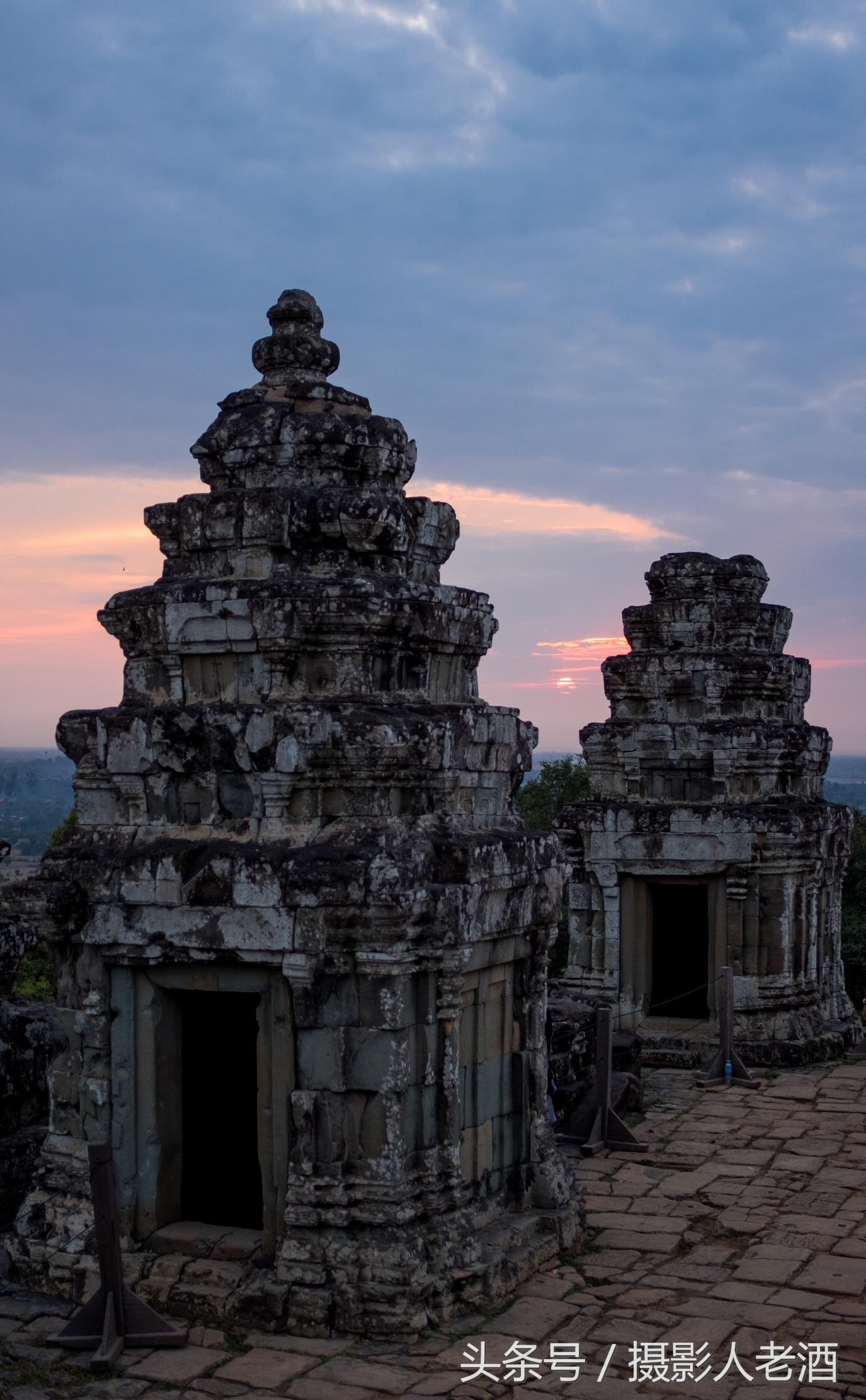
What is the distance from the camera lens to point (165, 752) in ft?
28.5

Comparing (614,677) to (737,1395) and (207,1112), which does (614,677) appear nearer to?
(207,1112)

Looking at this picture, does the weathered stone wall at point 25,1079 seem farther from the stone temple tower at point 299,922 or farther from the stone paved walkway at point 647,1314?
the stone paved walkway at point 647,1314

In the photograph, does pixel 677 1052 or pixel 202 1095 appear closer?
pixel 202 1095

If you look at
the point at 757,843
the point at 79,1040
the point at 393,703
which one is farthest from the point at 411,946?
the point at 757,843

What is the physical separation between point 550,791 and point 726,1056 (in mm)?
18432

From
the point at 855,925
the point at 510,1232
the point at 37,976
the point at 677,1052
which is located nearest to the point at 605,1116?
the point at 510,1232

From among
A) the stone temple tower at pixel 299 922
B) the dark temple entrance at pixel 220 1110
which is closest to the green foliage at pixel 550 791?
the stone temple tower at pixel 299 922

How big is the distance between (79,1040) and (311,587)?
2954 mm

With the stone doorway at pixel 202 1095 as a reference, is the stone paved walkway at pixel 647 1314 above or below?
below

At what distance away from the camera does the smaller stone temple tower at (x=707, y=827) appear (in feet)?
51.9

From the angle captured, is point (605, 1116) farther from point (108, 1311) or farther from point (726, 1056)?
point (108, 1311)

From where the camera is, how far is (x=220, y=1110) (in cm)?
889

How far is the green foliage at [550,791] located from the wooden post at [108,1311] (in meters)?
23.7

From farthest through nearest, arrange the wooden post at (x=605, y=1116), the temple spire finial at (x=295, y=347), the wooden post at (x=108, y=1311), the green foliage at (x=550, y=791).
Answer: the green foliage at (x=550, y=791)
the wooden post at (x=605, y=1116)
the temple spire finial at (x=295, y=347)
the wooden post at (x=108, y=1311)
